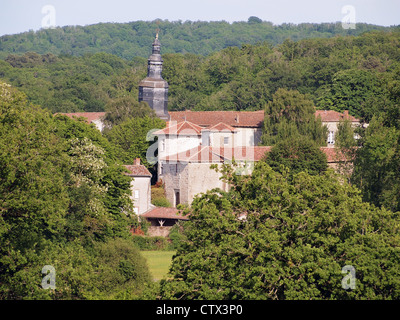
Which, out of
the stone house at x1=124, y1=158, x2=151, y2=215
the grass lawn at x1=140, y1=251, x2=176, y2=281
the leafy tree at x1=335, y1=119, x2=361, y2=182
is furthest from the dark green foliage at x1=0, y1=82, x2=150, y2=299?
the leafy tree at x1=335, y1=119, x2=361, y2=182

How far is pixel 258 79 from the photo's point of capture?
100562 millimetres

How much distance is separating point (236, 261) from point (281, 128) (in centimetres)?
4035

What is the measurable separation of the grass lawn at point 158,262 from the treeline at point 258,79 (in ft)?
137

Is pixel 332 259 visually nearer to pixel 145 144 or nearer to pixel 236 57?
pixel 145 144

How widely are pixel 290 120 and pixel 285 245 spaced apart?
4239 centimetres

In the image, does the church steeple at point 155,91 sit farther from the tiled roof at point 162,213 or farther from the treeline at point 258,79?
the tiled roof at point 162,213

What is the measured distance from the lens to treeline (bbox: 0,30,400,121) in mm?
87625

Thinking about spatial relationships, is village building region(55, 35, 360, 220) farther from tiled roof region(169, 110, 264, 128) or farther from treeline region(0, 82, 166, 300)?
treeline region(0, 82, 166, 300)

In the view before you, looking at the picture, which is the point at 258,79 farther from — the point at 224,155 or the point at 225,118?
the point at 224,155

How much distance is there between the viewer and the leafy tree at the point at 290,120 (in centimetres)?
6278

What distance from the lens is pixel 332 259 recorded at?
74.2 ft

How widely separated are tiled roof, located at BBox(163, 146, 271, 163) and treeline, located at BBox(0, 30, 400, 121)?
28.9 metres

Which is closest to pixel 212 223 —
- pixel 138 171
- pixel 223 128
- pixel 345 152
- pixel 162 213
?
pixel 162 213
